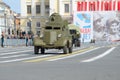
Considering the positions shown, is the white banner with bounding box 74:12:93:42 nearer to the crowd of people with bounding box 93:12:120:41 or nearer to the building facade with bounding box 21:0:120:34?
the crowd of people with bounding box 93:12:120:41

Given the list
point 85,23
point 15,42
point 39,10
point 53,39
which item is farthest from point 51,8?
point 53,39

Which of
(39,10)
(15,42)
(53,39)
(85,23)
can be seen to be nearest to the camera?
(53,39)

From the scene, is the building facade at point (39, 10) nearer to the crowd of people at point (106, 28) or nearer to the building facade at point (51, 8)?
the building facade at point (51, 8)

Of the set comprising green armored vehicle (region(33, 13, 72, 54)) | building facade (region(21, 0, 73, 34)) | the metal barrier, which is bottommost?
the metal barrier

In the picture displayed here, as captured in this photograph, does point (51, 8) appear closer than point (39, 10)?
Yes

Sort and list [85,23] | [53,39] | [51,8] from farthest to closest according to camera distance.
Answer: [51,8], [85,23], [53,39]

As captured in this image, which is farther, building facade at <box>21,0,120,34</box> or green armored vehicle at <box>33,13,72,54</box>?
building facade at <box>21,0,120,34</box>

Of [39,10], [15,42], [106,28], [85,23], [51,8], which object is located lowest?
[15,42]

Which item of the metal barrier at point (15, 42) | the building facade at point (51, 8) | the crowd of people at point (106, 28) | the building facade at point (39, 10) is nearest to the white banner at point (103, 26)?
the crowd of people at point (106, 28)

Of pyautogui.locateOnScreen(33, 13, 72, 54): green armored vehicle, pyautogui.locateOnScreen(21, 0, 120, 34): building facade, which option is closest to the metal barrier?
pyautogui.locateOnScreen(33, 13, 72, 54): green armored vehicle

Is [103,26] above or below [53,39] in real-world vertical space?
above

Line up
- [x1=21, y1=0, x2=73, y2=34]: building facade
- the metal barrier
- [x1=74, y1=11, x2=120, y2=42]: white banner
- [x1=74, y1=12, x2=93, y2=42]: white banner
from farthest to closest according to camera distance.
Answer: [x1=21, y1=0, x2=73, y2=34]: building facade, [x1=74, y1=11, x2=120, y2=42]: white banner, [x1=74, y1=12, x2=93, y2=42]: white banner, the metal barrier

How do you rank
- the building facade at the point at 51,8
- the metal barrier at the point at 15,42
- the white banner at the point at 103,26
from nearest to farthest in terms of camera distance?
1. the metal barrier at the point at 15,42
2. the white banner at the point at 103,26
3. the building facade at the point at 51,8

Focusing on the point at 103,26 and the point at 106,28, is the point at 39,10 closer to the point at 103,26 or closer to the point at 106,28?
the point at 103,26
